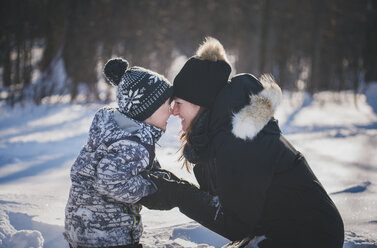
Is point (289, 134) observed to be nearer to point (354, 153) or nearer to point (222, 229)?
point (354, 153)

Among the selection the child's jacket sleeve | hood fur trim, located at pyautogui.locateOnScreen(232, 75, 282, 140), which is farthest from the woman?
the child's jacket sleeve

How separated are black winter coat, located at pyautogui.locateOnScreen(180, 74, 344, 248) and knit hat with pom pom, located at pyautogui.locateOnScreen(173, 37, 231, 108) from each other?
0.38ft

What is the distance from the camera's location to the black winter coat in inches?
63.2

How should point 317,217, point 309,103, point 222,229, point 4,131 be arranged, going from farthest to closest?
point 309,103
point 4,131
point 222,229
point 317,217

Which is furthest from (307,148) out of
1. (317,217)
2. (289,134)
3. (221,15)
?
(221,15)

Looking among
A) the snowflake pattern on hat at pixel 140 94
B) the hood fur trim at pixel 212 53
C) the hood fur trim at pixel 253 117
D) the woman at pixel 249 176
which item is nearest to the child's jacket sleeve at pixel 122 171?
the woman at pixel 249 176

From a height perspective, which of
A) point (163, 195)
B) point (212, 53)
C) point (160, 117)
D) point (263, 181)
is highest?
point (212, 53)

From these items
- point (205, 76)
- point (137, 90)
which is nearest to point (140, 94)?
point (137, 90)

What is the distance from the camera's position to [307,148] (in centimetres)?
507

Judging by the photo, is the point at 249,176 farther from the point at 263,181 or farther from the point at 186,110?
the point at 186,110

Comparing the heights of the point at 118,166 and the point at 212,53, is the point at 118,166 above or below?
below

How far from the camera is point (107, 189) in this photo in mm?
1689

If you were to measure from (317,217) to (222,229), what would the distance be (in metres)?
0.51

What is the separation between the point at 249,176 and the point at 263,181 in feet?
0.26
